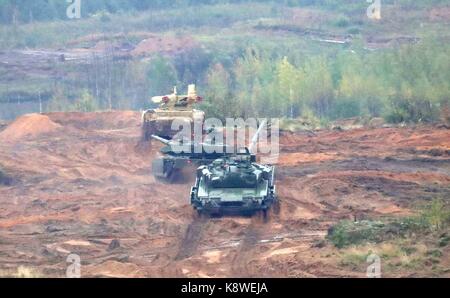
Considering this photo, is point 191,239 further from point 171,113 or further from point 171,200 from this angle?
point 171,113

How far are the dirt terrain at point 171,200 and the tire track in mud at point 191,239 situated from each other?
27 mm

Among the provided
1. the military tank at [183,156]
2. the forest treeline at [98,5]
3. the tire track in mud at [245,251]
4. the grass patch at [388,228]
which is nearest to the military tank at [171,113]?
the military tank at [183,156]

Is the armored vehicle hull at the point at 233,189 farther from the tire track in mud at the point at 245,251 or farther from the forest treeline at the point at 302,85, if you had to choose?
the forest treeline at the point at 302,85

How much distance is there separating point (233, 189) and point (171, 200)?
10.5 feet

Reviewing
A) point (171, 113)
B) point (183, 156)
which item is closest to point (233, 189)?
point (183, 156)

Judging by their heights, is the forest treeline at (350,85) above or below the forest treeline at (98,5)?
below

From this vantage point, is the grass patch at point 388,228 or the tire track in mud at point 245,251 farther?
the grass patch at point 388,228

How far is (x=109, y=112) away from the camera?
44.5m

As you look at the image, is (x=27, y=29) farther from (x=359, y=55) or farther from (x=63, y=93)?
(x=359, y=55)

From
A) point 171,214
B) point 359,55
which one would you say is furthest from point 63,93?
point 171,214

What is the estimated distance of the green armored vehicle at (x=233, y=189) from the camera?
26688mm

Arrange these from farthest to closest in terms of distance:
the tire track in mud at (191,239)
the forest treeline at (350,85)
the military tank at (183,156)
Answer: the forest treeline at (350,85) < the military tank at (183,156) < the tire track in mud at (191,239)
